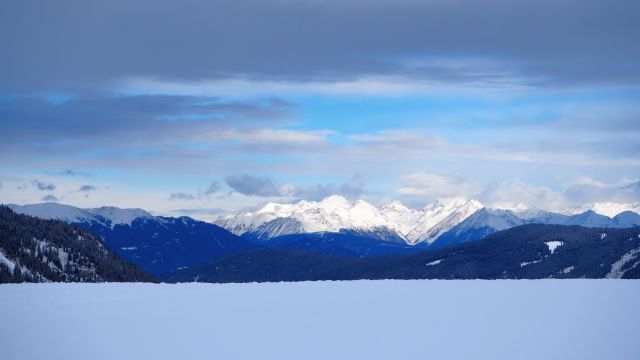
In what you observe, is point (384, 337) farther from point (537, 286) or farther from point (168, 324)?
point (537, 286)

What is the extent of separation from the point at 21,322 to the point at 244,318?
15.2m

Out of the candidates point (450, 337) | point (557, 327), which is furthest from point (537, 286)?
point (450, 337)

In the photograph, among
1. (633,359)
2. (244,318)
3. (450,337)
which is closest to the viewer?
(633,359)

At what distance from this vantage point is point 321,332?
2127 inches

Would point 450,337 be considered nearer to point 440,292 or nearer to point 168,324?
point 168,324

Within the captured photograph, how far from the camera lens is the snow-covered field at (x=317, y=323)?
46.7 m

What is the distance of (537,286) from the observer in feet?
287

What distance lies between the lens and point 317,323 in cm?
5806

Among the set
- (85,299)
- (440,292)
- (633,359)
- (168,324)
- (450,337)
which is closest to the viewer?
(633,359)

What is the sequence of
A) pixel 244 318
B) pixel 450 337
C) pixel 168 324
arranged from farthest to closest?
1. pixel 244 318
2. pixel 168 324
3. pixel 450 337

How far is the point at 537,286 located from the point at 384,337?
131 ft

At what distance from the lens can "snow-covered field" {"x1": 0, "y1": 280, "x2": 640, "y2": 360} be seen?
4666 centimetres

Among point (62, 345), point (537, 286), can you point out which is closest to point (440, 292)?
point (537, 286)

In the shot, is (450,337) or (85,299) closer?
(450,337)
